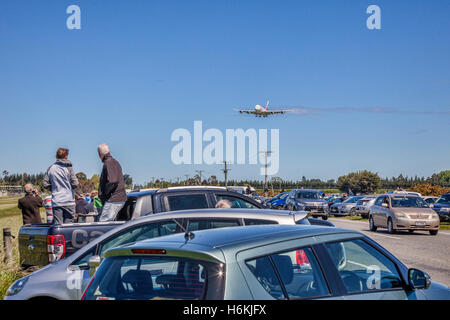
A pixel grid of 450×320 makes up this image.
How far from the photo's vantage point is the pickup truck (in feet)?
23.7

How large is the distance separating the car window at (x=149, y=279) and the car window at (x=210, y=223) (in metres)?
2.67

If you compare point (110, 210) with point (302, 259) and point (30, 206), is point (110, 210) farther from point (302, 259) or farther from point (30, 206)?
point (30, 206)

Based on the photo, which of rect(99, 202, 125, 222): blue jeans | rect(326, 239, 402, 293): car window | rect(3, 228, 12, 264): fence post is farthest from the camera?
rect(3, 228, 12, 264): fence post

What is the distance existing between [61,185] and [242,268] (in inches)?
305

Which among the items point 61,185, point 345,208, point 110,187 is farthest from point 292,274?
point 345,208

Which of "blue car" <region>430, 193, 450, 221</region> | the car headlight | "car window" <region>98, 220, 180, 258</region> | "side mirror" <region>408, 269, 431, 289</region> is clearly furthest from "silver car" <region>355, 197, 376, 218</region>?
the car headlight

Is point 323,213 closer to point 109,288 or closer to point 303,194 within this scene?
point 303,194

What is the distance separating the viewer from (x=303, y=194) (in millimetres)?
33375

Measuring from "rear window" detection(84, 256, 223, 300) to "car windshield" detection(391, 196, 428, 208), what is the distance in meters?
20.1

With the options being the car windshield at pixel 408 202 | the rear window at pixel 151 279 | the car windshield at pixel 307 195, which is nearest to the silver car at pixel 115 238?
the rear window at pixel 151 279

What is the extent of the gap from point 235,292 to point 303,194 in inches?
1203

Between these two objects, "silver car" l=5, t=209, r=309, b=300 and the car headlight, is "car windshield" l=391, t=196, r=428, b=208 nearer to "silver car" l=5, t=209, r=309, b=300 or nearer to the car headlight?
"silver car" l=5, t=209, r=309, b=300

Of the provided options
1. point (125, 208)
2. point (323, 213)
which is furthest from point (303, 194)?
point (125, 208)

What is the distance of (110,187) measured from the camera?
942 centimetres
